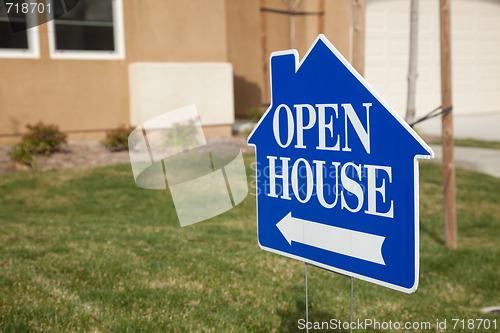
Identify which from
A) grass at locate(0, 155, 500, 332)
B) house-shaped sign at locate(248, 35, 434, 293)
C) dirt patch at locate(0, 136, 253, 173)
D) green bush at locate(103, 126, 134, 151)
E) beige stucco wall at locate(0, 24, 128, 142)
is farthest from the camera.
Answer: beige stucco wall at locate(0, 24, 128, 142)

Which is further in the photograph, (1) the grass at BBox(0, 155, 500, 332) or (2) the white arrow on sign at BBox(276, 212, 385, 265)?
(1) the grass at BBox(0, 155, 500, 332)

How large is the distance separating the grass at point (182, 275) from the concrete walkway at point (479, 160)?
2.04 meters

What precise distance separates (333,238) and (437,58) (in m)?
18.2

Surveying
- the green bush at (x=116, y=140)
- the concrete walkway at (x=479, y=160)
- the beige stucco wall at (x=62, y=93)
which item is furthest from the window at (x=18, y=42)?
the concrete walkway at (x=479, y=160)

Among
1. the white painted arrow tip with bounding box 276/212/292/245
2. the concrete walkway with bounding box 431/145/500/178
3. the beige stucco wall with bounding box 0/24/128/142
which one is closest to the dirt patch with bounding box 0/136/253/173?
the beige stucco wall with bounding box 0/24/128/142

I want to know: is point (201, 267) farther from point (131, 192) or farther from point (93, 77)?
point (93, 77)

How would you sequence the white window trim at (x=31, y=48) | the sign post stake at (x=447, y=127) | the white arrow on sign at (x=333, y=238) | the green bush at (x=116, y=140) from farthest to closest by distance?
the white window trim at (x=31, y=48), the green bush at (x=116, y=140), the sign post stake at (x=447, y=127), the white arrow on sign at (x=333, y=238)

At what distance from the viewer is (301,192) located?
2.27m

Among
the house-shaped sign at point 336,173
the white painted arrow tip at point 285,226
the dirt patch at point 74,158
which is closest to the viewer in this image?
the house-shaped sign at point 336,173

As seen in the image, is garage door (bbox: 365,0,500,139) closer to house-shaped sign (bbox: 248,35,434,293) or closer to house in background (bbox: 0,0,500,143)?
house in background (bbox: 0,0,500,143)

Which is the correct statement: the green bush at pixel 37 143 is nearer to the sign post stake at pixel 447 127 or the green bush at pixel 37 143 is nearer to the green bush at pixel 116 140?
the green bush at pixel 116 140

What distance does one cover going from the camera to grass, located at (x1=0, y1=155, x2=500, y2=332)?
147 inches

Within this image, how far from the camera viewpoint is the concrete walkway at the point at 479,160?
9.80 m

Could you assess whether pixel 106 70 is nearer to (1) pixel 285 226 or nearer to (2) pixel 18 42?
(2) pixel 18 42
